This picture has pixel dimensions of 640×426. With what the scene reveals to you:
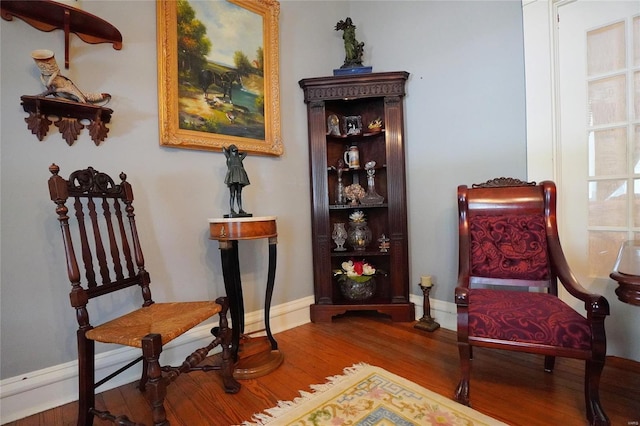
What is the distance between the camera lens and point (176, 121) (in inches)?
76.0

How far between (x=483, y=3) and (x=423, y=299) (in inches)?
88.7

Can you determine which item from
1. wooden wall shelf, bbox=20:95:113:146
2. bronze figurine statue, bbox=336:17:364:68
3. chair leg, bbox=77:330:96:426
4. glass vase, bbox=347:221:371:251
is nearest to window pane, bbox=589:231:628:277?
glass vase, bbox=347:221:371:251

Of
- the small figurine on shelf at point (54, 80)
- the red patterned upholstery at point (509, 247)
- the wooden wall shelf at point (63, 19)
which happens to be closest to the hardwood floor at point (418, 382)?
the red patterned upholstery at point (509, 247)

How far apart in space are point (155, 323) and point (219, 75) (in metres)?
1.67

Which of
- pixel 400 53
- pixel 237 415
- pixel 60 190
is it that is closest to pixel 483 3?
pixel 400 53

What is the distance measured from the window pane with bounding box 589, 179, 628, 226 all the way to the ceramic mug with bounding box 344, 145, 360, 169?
1.62 m

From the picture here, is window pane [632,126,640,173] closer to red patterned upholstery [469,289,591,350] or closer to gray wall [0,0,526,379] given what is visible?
gray wall [0,0,526,379]

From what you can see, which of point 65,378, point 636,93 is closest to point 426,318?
point 636,93

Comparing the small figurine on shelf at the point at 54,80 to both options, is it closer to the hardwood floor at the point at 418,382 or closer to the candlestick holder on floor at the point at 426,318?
the hardwood floor at the point at 418,382

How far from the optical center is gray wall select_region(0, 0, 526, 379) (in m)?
1.49

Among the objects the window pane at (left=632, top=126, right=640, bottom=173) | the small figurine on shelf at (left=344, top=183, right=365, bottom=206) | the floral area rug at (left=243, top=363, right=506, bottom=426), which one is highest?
the window pane at (left=632, top=126, right=640, bottom=173)

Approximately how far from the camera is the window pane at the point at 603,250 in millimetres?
1796

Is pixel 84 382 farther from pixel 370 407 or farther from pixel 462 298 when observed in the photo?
pixel 462 298

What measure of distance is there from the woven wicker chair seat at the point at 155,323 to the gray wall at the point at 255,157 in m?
0.45
